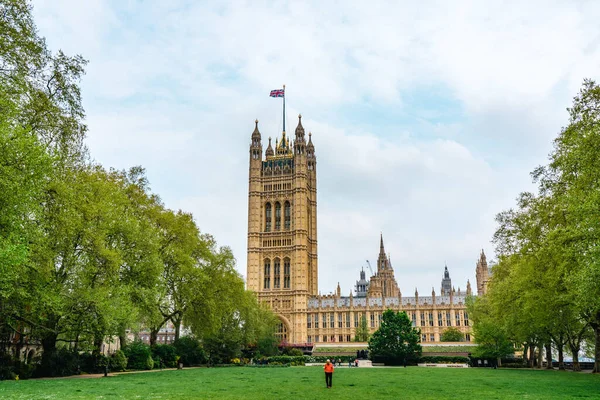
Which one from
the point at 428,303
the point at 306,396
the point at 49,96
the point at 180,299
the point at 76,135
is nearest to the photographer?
the point at 306,396

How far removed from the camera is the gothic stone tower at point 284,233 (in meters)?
108

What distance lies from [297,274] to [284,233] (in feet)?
31.8

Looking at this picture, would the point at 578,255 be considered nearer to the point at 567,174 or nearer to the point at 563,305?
the point at 567,174

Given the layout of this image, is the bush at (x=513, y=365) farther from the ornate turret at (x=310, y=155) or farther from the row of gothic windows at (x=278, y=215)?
the ornate turret at (x=310, y=155)

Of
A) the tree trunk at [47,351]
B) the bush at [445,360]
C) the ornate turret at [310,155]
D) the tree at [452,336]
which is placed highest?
the ornate turret at [310,155]

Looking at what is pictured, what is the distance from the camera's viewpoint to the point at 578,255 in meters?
24.6

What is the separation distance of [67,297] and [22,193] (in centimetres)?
1232

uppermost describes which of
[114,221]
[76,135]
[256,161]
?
[256,161]

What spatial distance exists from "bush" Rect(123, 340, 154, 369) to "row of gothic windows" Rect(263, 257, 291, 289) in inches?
2733

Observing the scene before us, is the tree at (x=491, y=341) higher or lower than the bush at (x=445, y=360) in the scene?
higher

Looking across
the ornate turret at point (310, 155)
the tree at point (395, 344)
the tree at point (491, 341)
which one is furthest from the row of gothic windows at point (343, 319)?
the tree at point (491, 341)

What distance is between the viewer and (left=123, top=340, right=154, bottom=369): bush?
3972 centimetres

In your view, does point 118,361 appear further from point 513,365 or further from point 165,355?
point 513,365

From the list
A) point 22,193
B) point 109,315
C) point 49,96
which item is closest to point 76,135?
point 49,96
